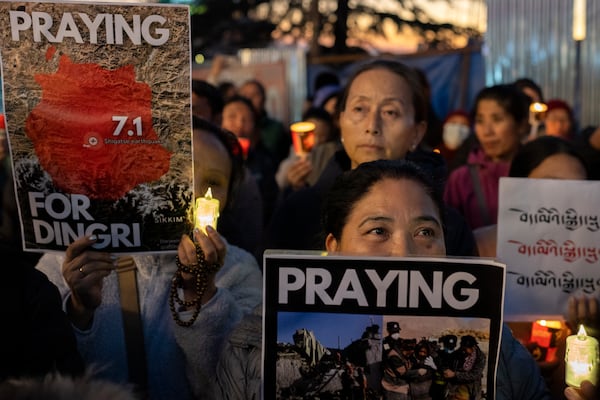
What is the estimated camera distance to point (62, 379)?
1.72 m

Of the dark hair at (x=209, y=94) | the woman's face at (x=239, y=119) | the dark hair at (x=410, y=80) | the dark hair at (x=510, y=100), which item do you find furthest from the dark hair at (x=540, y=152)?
the woman's face at (x=239, y=119)

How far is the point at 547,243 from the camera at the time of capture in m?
3.36

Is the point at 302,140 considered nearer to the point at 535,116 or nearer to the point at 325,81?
the point at 535,116

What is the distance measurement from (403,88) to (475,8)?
17.1 m

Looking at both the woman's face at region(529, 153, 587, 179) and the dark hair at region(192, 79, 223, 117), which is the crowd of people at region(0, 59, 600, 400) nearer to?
the woman's face at region(529, 153, 587, 179)

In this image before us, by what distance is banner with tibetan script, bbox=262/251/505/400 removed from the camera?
2.22 metres

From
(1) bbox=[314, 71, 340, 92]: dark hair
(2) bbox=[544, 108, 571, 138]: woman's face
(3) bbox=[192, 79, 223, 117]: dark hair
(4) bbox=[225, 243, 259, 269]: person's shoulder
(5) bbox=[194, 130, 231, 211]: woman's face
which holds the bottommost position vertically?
(4) bbox=[225, 243, 259, 269]: person's shoulder

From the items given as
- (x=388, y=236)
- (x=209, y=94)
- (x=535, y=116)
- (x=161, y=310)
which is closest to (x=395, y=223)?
(x=388, y=236)

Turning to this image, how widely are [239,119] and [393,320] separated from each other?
16.2ft

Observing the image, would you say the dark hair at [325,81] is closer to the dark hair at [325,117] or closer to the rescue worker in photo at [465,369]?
the dark hair at [325,117]

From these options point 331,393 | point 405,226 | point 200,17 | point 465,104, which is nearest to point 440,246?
point 405,226

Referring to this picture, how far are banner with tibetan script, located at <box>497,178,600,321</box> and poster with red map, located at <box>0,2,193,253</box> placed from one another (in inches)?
53.3

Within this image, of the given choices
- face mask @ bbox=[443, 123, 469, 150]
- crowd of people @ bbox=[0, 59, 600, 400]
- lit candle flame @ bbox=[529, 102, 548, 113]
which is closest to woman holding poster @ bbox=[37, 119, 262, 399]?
crowd of people @ bbox=[0, 59, 600, 400]

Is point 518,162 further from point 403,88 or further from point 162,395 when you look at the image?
point 162,395
